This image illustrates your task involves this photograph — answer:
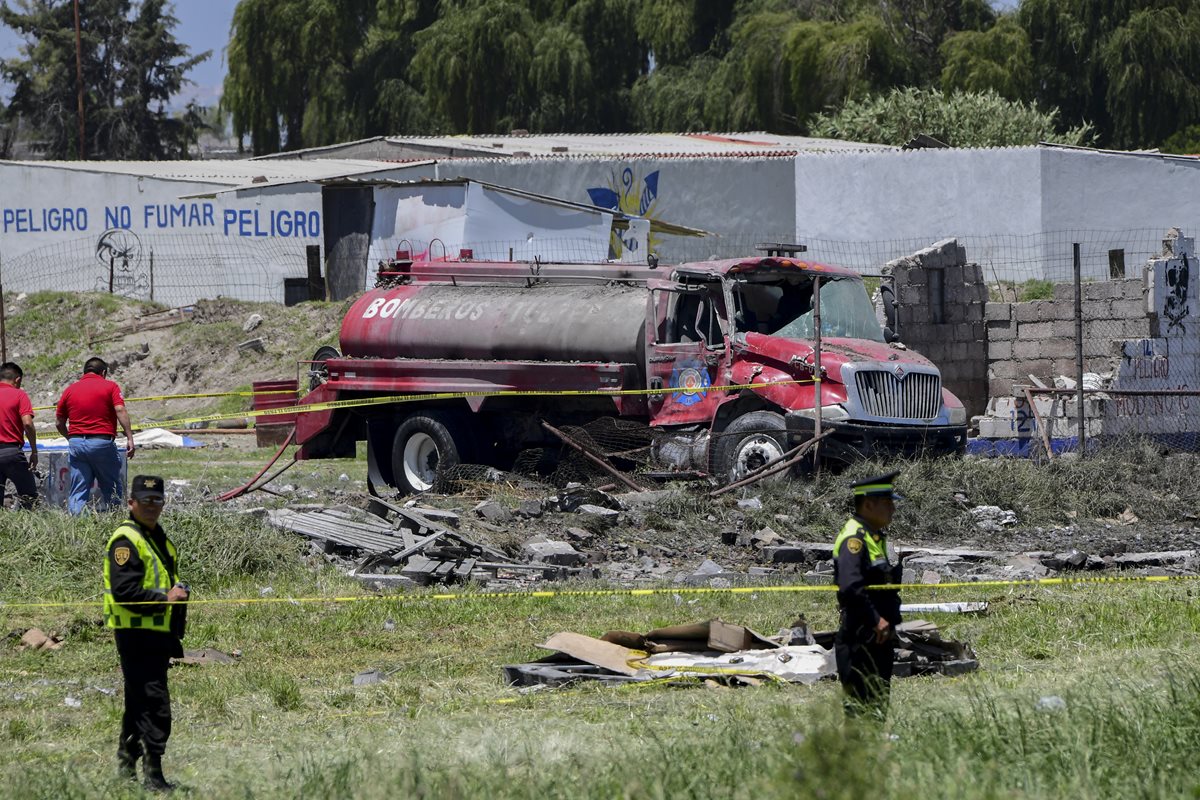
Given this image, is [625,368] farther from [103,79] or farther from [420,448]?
[103,79]

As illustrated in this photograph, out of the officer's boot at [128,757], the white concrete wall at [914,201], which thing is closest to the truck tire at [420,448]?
the officer's boot at [128,757]

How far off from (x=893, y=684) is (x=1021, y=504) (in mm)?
7199

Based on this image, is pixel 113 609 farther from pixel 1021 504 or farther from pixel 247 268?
pixel 247 268

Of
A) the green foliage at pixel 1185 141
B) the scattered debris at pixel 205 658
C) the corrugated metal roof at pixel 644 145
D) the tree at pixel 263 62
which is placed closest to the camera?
the scattered debris at pixel 205 658

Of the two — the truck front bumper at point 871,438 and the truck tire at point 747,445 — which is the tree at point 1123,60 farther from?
the truck tire at point 747,445

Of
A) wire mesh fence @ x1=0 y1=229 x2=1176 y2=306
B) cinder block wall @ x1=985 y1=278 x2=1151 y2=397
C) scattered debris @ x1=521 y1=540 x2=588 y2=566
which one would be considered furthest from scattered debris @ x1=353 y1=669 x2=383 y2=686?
wire mesh fence @ x1=0 y1=229 x2=1176 y2=306

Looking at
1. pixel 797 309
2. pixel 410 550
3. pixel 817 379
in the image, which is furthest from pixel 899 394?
pixel 410 550

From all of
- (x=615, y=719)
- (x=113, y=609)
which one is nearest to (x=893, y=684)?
(x=615, y=719)

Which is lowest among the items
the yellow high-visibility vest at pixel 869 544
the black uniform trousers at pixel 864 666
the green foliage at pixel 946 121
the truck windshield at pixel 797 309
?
the black uniform trousers at pixel 864 666

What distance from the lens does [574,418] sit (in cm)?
1870

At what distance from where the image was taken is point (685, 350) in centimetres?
1745

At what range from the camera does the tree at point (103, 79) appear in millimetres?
64375

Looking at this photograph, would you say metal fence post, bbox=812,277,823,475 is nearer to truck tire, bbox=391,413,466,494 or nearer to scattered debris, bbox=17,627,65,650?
truck tire, bbox=391,413,466,494

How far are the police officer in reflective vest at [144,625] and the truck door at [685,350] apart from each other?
32.8ft
